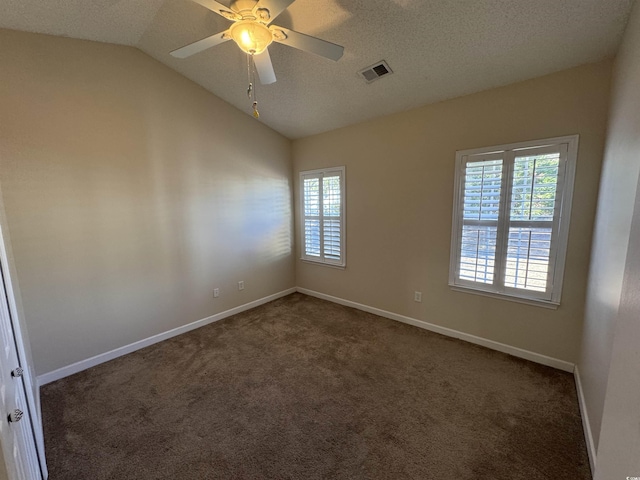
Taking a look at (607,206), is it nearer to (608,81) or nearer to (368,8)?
(608,81)

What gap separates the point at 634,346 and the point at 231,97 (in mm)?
3822

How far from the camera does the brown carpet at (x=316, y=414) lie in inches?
62.8

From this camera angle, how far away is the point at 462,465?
5.20 ft

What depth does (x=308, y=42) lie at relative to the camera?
5.48ft

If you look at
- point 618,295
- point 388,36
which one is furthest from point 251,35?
point 618,295

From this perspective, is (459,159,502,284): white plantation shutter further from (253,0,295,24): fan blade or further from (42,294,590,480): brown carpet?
(253,0,295,24): fan blade

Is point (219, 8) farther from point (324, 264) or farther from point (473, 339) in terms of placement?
point (473, 339)

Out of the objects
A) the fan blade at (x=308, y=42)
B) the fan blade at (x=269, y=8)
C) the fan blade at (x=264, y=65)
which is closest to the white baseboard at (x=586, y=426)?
the fan blade at (x=308, y=42)

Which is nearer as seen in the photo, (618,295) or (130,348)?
(618,295)

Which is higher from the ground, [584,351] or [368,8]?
[368,8]

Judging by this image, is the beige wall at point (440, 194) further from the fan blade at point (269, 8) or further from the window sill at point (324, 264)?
the fan blade at point (269, 8)

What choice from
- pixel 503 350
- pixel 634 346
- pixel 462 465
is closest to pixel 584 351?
pixel 503 350

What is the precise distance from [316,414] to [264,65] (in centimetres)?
256

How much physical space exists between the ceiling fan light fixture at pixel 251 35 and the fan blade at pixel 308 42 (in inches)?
2.2
